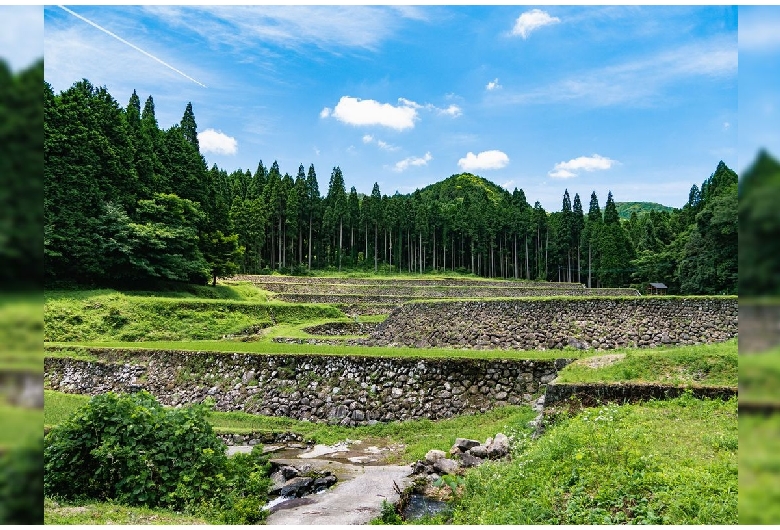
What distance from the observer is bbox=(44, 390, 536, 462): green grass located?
10.5 metres

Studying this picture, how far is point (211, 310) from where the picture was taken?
27391 millimetres

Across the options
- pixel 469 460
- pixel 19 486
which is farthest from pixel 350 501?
pixel 19 486

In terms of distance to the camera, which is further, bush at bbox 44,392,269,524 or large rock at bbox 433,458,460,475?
large rock at bbox 433,458,460,475

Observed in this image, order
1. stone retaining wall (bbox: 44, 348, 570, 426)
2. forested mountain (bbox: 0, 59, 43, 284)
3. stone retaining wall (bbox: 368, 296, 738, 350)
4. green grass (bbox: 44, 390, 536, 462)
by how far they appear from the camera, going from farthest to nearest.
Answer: stone retaining wall (bbox: 368, 296, 738, 350)
stone retaining wall (bbox: 44, 348, 570, 426)
green grass (bbox: 44, 390, 536, 462)
forested mountain (bbox: 0, 59, 43, 284)

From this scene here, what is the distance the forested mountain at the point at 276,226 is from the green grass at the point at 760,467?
1357mm

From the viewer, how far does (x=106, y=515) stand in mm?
5520

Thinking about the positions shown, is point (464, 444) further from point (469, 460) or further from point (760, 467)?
point (760, 467)

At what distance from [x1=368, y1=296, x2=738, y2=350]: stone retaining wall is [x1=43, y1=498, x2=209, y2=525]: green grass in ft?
51.5

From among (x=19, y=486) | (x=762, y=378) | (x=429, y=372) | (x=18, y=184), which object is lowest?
(x=429, y=372)

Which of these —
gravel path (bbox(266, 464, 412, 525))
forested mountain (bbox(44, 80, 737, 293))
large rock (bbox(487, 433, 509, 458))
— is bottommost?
gravel path (bbox(266, 464, 412, 525))

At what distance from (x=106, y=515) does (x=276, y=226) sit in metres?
58.8

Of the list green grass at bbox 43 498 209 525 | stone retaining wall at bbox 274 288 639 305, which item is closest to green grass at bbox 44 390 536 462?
green grass at bbox 43 498 209 525

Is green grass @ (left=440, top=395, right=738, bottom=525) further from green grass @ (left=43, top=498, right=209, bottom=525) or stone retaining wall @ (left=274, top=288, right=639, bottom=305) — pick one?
stone retaining wall @ (left=274, top=288, right=639, bottom=305)

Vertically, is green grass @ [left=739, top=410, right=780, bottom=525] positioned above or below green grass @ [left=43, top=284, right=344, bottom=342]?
above
